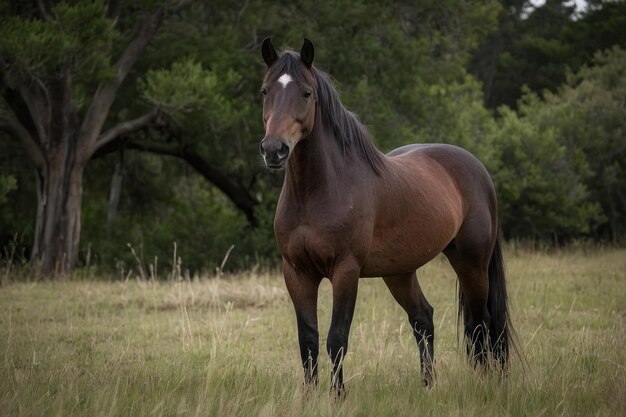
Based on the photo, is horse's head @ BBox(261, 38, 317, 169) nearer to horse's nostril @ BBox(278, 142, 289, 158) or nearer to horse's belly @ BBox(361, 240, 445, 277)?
horse's nostril @ BBox(278, 142, 289, 158)

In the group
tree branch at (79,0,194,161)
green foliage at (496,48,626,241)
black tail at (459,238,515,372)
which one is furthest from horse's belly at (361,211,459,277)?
green foliage at (496,48,626,241)

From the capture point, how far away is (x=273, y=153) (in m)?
3.88

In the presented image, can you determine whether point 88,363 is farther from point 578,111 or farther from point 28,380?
point 578,111

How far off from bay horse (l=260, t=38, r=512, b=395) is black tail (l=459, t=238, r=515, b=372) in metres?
0.03

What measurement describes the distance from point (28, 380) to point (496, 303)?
347 cm

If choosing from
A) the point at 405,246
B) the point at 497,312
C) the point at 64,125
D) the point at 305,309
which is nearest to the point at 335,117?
the point at 405,246

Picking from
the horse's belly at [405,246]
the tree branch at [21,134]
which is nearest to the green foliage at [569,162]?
the tree branch at [21,134]

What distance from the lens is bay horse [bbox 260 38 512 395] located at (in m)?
4.25

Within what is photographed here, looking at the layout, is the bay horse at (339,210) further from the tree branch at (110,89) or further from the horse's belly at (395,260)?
the tree branch at (110,89)

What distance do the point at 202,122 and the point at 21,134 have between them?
3.40 m

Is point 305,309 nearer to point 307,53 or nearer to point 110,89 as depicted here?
point 307,53

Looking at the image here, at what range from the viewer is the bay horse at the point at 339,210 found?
4246 millimetres

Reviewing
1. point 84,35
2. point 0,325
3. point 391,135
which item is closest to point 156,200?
point 391,135

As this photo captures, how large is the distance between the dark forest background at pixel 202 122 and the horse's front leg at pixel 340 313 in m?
5.59
